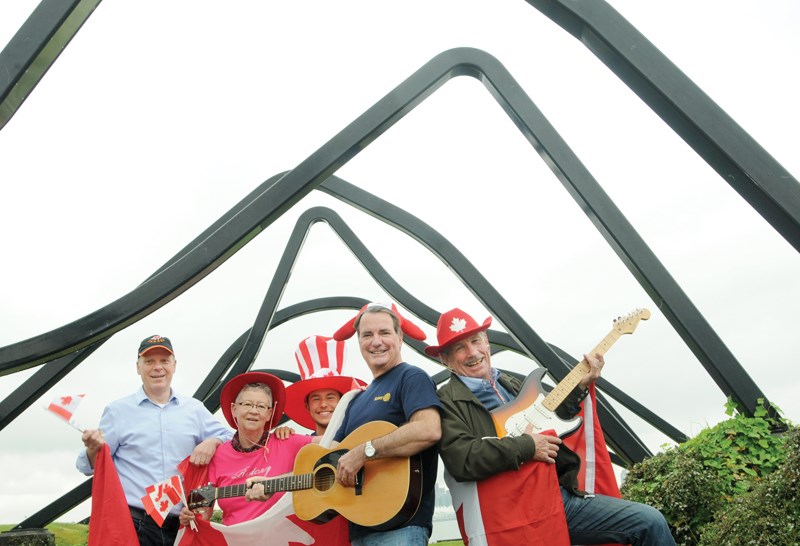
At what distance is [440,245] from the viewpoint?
10141 mm

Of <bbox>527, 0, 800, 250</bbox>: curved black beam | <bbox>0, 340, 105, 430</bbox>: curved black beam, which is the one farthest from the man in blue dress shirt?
<bbox>0, 340, 105, 430</bbox>: curved black beam

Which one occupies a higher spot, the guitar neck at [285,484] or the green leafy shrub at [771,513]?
the guitar neck at [285,484]

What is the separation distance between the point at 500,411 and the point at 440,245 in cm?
610

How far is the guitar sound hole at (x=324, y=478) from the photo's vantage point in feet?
13.2

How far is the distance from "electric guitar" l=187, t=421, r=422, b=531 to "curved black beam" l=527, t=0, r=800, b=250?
264 centimetres

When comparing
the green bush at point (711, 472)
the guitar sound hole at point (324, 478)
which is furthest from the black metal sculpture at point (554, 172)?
the guitar sound hole at point (324, 478)

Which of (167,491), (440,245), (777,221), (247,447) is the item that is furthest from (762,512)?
(440,245)

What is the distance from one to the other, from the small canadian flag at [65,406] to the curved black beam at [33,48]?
2.39 metres

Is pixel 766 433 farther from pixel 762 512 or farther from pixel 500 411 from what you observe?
pixel 500 411

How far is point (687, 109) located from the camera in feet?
15.0

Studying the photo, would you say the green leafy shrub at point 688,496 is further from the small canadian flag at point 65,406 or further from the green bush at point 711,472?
the small canadian flag at point 65,406

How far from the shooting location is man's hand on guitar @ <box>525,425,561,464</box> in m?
3.82

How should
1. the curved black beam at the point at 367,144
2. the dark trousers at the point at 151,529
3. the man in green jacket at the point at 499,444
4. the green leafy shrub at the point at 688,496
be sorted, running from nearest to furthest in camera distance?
the man in green jacket at the point at 499,444
the dark trousers at the point at 151,529
the green leafy shrub at the point at 688,496
the curved black beam at the point at 367,144

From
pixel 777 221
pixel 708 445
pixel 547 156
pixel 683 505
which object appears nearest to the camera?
pixel 777 221
